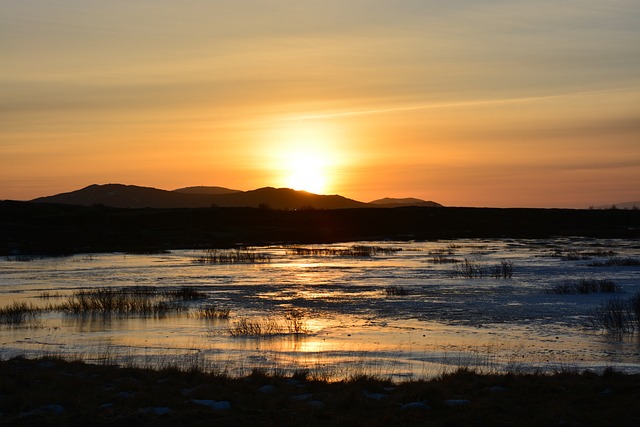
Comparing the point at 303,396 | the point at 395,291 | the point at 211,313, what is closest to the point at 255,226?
the point at 395,291

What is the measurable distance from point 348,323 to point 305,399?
1144 cm

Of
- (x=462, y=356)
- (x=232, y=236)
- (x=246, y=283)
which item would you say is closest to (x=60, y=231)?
(x=232, y=236)

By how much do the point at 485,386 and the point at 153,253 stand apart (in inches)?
2000

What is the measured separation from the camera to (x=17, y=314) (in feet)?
81.0

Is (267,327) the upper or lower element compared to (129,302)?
lower

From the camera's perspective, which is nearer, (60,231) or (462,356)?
(462,356)

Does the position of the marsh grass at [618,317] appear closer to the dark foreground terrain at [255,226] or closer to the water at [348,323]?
the water at [348,323]

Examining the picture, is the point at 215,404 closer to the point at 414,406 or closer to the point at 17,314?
the point at 414,406

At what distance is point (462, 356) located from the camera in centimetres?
1756

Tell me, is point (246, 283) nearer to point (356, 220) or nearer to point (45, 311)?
point (45, 311)

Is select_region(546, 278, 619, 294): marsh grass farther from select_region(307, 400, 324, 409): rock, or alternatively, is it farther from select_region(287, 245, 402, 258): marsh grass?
select_region(287, 245, 402, 258): marsh grass

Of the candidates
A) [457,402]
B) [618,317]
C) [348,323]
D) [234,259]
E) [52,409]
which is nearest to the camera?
[52,409]

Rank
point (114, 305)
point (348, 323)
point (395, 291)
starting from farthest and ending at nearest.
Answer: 1. point (395, 291)
2. point (114, 305)
3. point (348, 323)

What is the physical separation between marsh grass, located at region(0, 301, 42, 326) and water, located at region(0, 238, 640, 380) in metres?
0.55
